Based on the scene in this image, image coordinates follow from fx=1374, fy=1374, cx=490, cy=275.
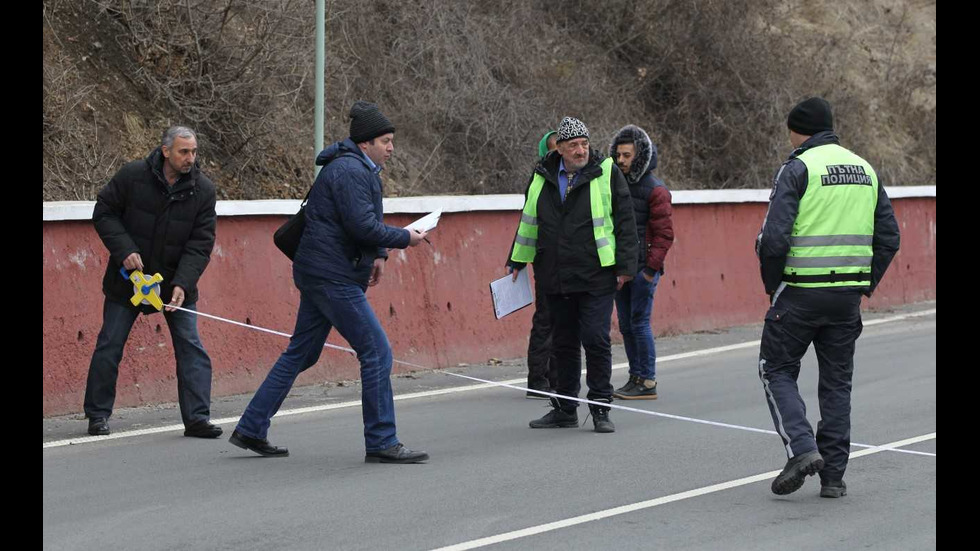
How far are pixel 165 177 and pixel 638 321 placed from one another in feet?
13.1

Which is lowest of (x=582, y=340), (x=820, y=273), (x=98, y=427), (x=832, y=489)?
(x=832, y=489)

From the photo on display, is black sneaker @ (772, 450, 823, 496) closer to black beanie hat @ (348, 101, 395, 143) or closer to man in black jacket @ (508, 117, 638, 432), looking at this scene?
man in black jacket @ (508, 117, 638, 432)

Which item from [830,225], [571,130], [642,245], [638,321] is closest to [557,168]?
[571,130]

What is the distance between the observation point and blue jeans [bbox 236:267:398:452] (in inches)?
318

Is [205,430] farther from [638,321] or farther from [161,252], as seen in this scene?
[638,321]

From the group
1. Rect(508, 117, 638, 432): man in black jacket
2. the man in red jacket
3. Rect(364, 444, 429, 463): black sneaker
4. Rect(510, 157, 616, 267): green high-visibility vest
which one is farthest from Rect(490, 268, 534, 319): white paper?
Rect(364, 444, 429, 463): black sneaker

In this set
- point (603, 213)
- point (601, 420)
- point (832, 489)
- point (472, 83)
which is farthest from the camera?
point (472, 83)

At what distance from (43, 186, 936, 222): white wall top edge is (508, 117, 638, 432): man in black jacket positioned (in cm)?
273

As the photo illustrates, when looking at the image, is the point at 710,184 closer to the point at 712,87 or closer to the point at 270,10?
the point at 712,87

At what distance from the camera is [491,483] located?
25.3 ft

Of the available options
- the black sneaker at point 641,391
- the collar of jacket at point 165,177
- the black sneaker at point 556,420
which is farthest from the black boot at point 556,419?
the collar of jacket at point 165,177

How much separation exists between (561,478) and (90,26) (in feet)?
34.5

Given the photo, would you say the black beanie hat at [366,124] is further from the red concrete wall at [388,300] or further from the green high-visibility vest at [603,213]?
the red concrete wall at [388,300]

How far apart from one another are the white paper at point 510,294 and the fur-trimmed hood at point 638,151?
1501 millimetres
